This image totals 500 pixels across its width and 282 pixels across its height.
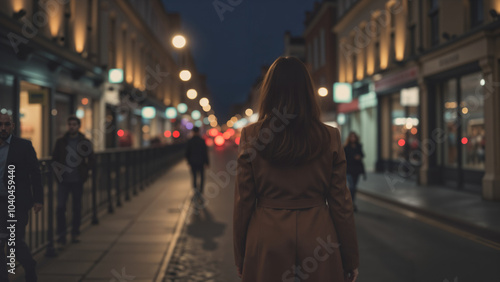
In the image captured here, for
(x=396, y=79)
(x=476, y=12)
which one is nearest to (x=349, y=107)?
(x=396, y=79)

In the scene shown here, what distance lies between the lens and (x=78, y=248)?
6711 millimetres

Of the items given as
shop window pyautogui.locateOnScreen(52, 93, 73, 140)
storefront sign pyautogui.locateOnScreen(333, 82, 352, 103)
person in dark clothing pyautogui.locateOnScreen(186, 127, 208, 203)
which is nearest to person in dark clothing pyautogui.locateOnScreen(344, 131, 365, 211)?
person in dark clothing pyautogui.locateOnScreen(186, 127, 208, 203)

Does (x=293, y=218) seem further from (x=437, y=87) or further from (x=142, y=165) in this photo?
(x=437, y=87)

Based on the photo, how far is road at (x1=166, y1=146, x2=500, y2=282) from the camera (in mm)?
5516

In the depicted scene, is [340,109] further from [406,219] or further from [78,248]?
[78,248]

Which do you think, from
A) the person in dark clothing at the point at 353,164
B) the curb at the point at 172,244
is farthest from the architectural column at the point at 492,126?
the curb at the point at 172,244

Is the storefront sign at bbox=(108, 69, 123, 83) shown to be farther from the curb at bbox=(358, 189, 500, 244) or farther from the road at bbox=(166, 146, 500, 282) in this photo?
the curb at bbox=(358, 189, 500, 244)

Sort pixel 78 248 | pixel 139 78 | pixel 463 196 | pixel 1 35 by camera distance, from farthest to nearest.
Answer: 1. pixel 139 78
2. pixel 463 196
3. pixel 1 35
4. pixel 78 248

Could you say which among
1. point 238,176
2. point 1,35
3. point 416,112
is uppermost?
point 1,35

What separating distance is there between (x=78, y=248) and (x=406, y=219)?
6.36 m

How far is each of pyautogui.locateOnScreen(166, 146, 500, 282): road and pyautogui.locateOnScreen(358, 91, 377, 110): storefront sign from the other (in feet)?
43.7

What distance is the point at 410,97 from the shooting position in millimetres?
18391

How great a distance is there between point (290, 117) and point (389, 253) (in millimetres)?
4941

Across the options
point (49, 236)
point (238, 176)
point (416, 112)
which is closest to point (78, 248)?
point (49, 236)
